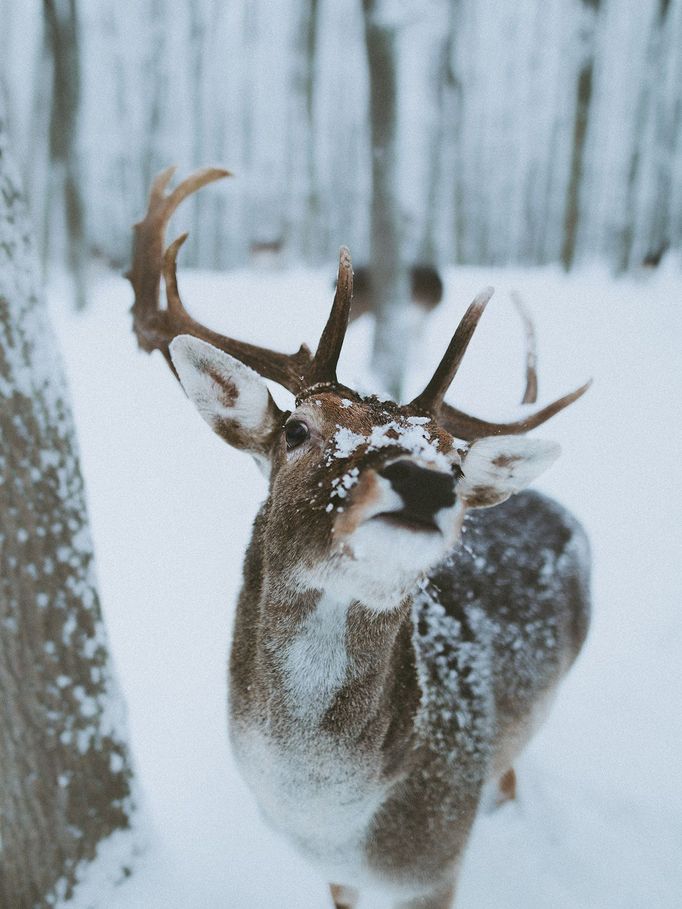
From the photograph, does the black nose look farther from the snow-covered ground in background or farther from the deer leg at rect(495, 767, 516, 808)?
the deer leg at rect(495, 767, 516, 808)

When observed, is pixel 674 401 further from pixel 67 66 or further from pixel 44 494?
pixel 67 66

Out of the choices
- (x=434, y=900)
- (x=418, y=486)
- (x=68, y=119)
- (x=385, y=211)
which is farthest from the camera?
(x=68, y=119)

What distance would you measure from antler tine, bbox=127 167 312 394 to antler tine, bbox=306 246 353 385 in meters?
0.27

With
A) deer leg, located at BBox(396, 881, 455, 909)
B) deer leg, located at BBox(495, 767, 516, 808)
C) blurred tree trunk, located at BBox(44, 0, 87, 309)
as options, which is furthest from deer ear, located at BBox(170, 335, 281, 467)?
blurred tree trunk, located at BBox(44, 0, 87, 309)

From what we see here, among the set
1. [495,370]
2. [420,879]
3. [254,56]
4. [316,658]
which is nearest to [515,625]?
[420,879]

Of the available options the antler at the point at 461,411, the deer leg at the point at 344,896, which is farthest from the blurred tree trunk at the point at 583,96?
the deer leg at the point at 344,896

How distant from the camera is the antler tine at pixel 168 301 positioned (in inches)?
74.6

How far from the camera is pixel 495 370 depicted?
17.4 ft

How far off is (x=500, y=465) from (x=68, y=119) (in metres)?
8.31

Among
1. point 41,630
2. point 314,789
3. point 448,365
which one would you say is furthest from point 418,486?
point 41,630

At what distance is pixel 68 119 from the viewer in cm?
793

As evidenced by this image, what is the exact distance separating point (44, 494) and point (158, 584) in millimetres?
1918

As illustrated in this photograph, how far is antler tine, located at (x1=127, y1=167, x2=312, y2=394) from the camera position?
74.6 inches

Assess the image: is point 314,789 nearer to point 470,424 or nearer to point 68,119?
point 470,424
